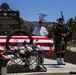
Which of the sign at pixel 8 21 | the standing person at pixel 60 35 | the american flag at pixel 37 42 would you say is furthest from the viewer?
the sign at pixel 8 21

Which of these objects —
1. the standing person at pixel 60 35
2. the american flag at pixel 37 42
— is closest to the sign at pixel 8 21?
the standing person at pixel 60 35

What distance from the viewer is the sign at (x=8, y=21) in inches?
677

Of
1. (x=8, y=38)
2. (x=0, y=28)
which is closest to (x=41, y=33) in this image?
(x=8, y=38)

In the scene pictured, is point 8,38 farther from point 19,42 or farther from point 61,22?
point 61,22

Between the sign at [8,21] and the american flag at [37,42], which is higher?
the sign at [8,21]

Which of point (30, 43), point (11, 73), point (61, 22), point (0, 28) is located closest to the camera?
point (11, 73)

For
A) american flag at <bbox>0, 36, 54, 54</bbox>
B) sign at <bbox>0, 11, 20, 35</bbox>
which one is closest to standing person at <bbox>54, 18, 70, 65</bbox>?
american flag at <bbox>0, 36, 54, 54</bbox>

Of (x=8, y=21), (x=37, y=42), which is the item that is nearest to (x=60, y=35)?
(x=37, y=42)

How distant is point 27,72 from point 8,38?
4.13 ft

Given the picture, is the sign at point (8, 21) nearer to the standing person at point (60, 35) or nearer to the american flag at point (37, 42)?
the standing person at point (60, 35)

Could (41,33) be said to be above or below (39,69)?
above

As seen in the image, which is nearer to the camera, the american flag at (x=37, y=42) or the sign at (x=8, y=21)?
the american flag at (x=37, y=42)

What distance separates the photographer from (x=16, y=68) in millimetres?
11609

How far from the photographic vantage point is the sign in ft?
56.4
